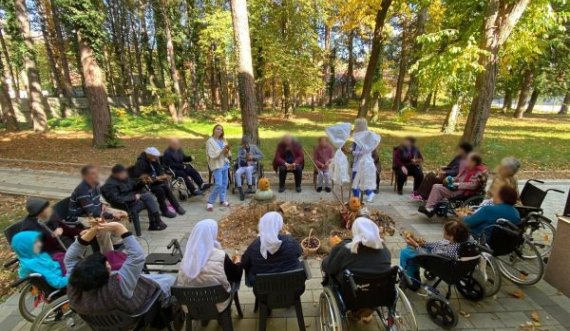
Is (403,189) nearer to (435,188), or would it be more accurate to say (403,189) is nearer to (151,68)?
(435,188)

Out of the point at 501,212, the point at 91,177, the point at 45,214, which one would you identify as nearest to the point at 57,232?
the point at 45,214

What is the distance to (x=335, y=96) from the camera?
37656 millimetres

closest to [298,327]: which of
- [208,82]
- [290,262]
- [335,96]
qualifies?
[290,262]

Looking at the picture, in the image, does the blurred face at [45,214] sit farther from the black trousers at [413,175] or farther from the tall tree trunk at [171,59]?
the tall tree trunk at [171,59]

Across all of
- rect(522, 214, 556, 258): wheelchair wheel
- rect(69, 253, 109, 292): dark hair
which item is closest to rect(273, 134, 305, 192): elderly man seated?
rect(522, 214, 556, 258): wheelchair wheel

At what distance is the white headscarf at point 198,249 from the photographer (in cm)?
259

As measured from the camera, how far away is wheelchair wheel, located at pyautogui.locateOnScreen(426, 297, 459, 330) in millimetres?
2930

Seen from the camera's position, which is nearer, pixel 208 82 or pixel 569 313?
pixel 569 313

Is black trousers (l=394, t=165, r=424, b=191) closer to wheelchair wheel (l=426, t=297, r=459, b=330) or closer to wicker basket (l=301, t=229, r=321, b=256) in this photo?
wicker basket (l=301, t=229, r=321, b=256)

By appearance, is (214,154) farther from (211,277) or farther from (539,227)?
(539,227)

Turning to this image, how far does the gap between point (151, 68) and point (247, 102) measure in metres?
20.0

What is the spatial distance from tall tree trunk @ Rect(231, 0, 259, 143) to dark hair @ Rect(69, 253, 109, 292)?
673 centimetres

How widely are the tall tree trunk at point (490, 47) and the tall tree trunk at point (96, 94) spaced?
11.7 meters

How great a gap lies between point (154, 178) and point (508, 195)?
5.41 metres
